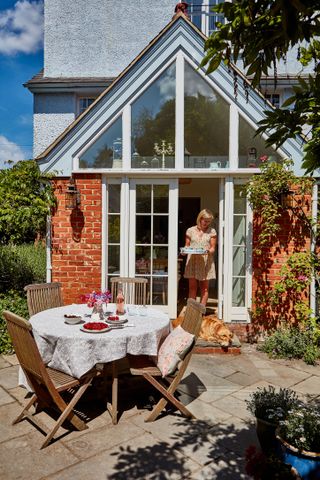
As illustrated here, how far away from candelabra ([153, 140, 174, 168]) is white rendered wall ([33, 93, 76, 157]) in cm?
557

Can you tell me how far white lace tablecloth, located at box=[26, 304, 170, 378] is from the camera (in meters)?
3.87

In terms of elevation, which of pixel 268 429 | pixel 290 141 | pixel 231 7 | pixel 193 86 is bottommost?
pixel 268 429

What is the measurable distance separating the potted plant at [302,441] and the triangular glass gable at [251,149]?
4.46 metres

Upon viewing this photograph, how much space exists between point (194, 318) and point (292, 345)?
8.20 feet

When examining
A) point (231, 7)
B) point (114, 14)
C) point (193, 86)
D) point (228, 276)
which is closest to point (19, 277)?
point (228, 276)

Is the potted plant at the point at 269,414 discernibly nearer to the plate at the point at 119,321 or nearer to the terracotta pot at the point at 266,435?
the terracotta pot at the point at 266,435

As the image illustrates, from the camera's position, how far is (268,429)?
3.28 m

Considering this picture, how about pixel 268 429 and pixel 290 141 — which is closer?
pixel 268 429

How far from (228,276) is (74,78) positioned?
779cm

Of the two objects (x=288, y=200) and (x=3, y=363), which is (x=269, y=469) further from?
(x=288, y=200)

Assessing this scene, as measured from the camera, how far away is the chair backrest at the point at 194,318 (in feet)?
13.9

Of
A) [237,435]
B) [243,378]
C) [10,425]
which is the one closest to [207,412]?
[237,435]

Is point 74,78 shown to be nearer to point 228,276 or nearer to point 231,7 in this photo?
point 228,276

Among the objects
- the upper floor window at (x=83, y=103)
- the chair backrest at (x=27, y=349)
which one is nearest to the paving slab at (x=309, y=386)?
the chair backrest at (x=27, y=349)
